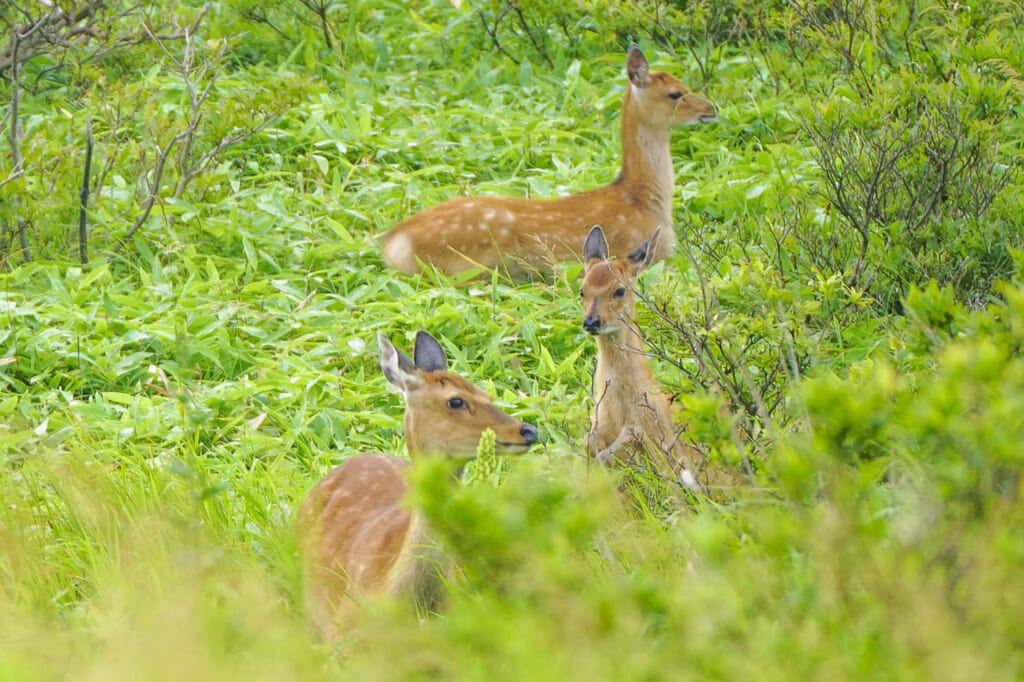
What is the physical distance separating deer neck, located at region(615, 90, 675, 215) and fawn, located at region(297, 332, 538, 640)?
3.30m

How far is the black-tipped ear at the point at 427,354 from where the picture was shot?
4.59 meters

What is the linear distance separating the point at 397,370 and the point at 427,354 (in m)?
0.16

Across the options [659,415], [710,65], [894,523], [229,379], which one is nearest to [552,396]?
[659,415]

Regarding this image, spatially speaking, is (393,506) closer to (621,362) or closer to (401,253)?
(621,362)

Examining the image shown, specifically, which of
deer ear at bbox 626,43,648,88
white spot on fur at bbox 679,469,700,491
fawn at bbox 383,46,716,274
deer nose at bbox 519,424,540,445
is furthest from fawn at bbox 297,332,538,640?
deer ear at bbox 626,43,648,88

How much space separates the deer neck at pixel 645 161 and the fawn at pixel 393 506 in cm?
330

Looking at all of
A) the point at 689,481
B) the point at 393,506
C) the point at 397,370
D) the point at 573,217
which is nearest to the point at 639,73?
the point at 573,217

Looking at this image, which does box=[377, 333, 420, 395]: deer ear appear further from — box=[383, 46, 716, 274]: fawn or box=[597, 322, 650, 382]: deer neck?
box=[383, 46, 716, 274]: fawn

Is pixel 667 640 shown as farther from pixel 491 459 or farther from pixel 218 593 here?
pixel 218 593

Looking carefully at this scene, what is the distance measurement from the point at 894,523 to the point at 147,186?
18.2ft

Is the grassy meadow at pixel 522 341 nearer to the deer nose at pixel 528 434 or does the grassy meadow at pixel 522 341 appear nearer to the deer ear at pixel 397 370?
the deer nose at pixel 528 434

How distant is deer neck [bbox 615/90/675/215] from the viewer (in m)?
7.70

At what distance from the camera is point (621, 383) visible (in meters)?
5.39

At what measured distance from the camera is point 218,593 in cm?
338
